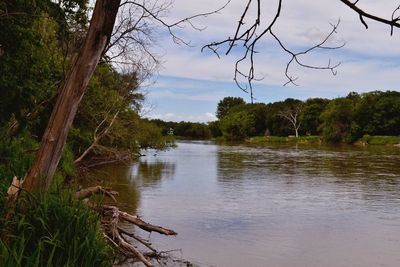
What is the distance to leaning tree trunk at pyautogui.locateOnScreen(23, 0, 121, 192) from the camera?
4.14m

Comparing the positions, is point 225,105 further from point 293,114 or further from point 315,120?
point 315,120

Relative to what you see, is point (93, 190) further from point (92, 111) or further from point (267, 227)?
point (92, 111)

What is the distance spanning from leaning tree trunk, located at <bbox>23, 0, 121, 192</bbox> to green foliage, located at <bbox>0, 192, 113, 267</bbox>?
0.41 meters

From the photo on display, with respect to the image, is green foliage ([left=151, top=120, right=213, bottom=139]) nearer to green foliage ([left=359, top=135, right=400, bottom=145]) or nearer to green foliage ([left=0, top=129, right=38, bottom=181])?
green foliage ([left=359, top=135, right=400, bottom=145])

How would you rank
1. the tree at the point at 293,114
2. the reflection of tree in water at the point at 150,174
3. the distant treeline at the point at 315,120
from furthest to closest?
the tree at the point at 293,114 → the distant treeline at the point at 315,120 → the reflection of tree in water at the point at 150,174

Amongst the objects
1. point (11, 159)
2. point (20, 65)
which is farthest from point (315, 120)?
point (11, 159)

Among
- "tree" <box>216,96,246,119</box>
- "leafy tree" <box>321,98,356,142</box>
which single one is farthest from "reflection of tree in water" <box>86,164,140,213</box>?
"tree" <box>216,96,246,119</box>

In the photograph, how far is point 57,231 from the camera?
454cm

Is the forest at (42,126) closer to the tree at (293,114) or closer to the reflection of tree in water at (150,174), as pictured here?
the reflection of tree in water at (150,174)

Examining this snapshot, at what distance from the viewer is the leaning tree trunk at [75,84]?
414 centimetres

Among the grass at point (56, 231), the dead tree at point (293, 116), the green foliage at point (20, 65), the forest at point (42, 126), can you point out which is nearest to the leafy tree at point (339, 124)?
the dead tree at point (293, 116)

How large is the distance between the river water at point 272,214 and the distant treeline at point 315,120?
98.6ft

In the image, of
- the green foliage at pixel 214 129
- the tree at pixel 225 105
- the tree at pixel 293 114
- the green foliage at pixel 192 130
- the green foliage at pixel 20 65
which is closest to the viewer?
the green foliage at pixel 20 65

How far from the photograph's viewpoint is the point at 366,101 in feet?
244
